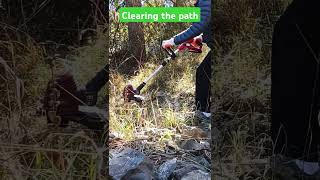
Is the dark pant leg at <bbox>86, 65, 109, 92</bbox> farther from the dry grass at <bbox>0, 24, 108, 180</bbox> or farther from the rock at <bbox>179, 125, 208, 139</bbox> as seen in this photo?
the rock at <bbox>179, 125, 208, 139</bbox>

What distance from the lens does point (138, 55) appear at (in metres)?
4.38

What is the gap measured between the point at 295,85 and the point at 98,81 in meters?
1.36

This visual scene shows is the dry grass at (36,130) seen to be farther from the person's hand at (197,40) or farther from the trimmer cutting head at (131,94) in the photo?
the person's hand at (197,40)

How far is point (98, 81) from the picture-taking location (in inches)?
171

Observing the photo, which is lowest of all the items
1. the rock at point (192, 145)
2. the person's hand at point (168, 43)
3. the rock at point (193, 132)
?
the rock at point (192, 145)

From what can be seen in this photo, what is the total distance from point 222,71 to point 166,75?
40cm

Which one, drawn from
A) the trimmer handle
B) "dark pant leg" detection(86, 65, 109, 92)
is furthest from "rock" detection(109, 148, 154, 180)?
the trimmer handle

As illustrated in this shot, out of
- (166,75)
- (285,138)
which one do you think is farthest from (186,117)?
(285,138)

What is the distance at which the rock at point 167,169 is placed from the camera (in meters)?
4.38

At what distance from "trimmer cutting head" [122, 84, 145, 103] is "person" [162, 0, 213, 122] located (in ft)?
1.22

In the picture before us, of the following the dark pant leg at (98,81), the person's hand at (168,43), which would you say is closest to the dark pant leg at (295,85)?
the person's hand at (168,43)

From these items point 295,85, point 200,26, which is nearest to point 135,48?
point 200,26

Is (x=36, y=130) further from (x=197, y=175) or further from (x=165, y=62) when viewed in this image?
(x=197, y=175)

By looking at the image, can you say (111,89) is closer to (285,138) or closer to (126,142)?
(126,142)
